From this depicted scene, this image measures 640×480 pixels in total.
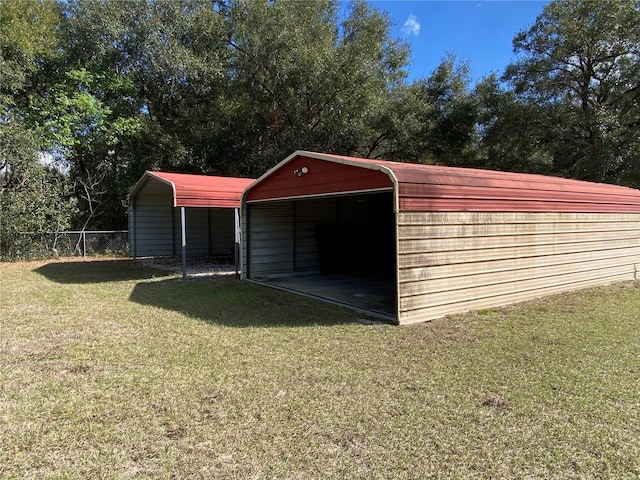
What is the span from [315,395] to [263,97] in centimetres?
1605

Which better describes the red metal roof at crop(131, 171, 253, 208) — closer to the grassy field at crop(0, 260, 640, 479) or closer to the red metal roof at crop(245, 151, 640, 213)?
the red metal roof at crop(245, 151, 640, 213)

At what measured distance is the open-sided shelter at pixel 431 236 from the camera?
5441mm

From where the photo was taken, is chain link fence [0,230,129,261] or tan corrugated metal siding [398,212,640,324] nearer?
tan corrugated metal siding [398,212,640,324]

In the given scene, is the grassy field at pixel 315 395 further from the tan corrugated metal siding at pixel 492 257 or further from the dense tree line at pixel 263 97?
the dense tree line at pixel 263 97

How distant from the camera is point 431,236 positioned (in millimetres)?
5484

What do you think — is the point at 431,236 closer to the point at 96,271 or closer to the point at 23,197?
the point at 96,271

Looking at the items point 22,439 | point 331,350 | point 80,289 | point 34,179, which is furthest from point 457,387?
point 34,179

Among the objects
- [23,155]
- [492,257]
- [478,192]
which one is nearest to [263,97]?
[23,155]

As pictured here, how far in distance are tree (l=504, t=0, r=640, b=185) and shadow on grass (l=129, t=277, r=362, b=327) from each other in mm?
13404

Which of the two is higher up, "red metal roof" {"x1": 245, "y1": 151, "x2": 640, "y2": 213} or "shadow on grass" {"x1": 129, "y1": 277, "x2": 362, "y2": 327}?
"red metal roof" {"x1": 245, "y1": 151, "x2": 640, "y2": 213}

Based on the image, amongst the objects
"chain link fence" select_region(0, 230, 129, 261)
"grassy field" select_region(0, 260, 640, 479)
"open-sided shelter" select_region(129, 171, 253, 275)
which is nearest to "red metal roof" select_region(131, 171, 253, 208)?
"open-sided shelter" select_region(129, 171, 253, 275)

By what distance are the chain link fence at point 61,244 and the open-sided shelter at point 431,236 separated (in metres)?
7.66

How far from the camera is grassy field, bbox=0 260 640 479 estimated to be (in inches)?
92.7

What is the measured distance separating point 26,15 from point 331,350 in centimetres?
1841
